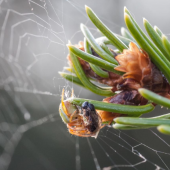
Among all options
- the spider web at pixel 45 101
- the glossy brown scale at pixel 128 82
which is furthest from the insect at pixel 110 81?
the spider web at pixel 45 101

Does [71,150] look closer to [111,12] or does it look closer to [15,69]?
[15,69]

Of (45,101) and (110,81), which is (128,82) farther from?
(45,101)

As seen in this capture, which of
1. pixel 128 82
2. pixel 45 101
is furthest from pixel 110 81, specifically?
pixel 45 101

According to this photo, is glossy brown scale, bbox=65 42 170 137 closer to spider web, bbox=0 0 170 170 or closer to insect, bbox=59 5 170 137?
insect, bbox=59 5 170 137

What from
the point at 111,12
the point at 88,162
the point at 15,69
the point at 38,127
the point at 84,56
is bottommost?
the point at 88,162

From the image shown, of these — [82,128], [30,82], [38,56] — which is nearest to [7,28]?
[38,56]

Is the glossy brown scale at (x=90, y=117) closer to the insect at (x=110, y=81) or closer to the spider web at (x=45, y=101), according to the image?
the insect at (x=110, y=81)
